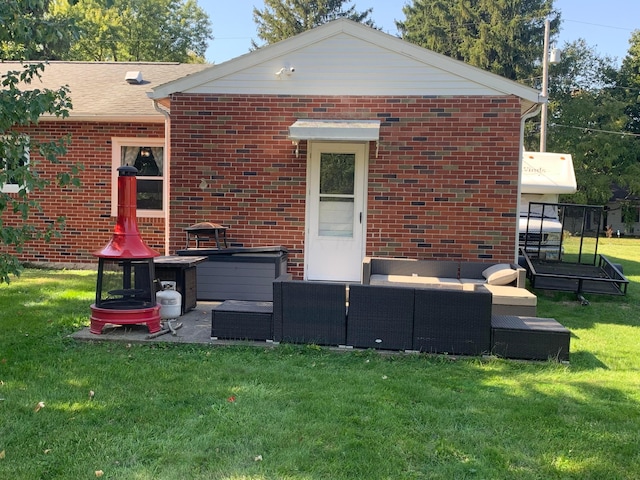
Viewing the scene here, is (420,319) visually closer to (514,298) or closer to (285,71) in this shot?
(514,298)

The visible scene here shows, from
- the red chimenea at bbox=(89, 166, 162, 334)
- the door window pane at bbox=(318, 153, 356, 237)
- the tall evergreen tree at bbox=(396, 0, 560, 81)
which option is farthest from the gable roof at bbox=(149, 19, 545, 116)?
the tall evergreen tree at bbox=(396, 0, 560, 81)

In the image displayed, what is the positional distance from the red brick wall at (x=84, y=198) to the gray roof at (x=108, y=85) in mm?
287

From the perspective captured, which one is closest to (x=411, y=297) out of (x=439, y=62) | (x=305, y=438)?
(x=305, y=438)

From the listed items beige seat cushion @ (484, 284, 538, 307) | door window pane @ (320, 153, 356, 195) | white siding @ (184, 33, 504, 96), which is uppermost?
white siding @ (184, 33, 504, 96)

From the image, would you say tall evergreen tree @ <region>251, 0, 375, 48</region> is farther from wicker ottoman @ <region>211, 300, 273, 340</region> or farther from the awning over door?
wicker ottoman @ <region>211, 300, 273, 340</region>

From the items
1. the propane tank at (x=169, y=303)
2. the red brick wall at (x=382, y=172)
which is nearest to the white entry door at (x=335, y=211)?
the red brick wall at (x=382, y=172)

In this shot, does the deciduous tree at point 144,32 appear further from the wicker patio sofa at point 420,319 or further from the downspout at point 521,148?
the wicker patio sofa at point 420,319

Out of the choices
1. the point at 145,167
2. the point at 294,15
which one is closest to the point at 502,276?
the point at 145,167

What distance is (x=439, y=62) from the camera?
7719 millimetres

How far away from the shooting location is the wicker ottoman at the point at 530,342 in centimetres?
489

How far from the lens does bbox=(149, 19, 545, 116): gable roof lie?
7727 mm

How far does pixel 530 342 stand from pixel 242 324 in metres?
2.79

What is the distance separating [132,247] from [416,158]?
4.42 m

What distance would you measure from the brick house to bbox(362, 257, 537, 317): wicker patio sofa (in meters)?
0.34
